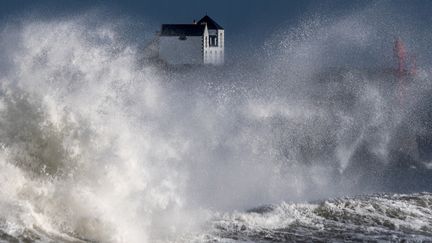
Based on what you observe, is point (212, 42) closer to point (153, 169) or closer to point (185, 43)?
point (185, 43)

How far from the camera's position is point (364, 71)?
103750mm

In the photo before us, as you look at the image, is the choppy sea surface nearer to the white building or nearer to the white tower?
the white building

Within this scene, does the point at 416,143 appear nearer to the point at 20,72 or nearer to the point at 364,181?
the point at 364,181

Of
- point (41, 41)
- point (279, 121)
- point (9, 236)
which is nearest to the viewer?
point (9, 236)

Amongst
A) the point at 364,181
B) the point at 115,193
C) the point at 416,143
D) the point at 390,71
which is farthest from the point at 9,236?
the point at 390,71

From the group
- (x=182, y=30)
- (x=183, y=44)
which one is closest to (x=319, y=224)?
(x=182, y=30)

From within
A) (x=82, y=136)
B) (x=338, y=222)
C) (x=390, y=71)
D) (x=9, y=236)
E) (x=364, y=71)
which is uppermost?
(x=364, y=71)

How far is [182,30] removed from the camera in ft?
352

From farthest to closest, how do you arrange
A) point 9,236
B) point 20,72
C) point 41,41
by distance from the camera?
1. point 41,41
2. point 20,72
3. point 9,236

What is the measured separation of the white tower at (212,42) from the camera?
372 feet

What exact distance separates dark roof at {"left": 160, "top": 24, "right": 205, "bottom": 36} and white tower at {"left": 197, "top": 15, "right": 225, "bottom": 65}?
3.20m

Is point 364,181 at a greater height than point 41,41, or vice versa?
point 41,41

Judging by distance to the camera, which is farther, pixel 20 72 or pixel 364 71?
pixel 364 71

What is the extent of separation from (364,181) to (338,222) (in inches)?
461
